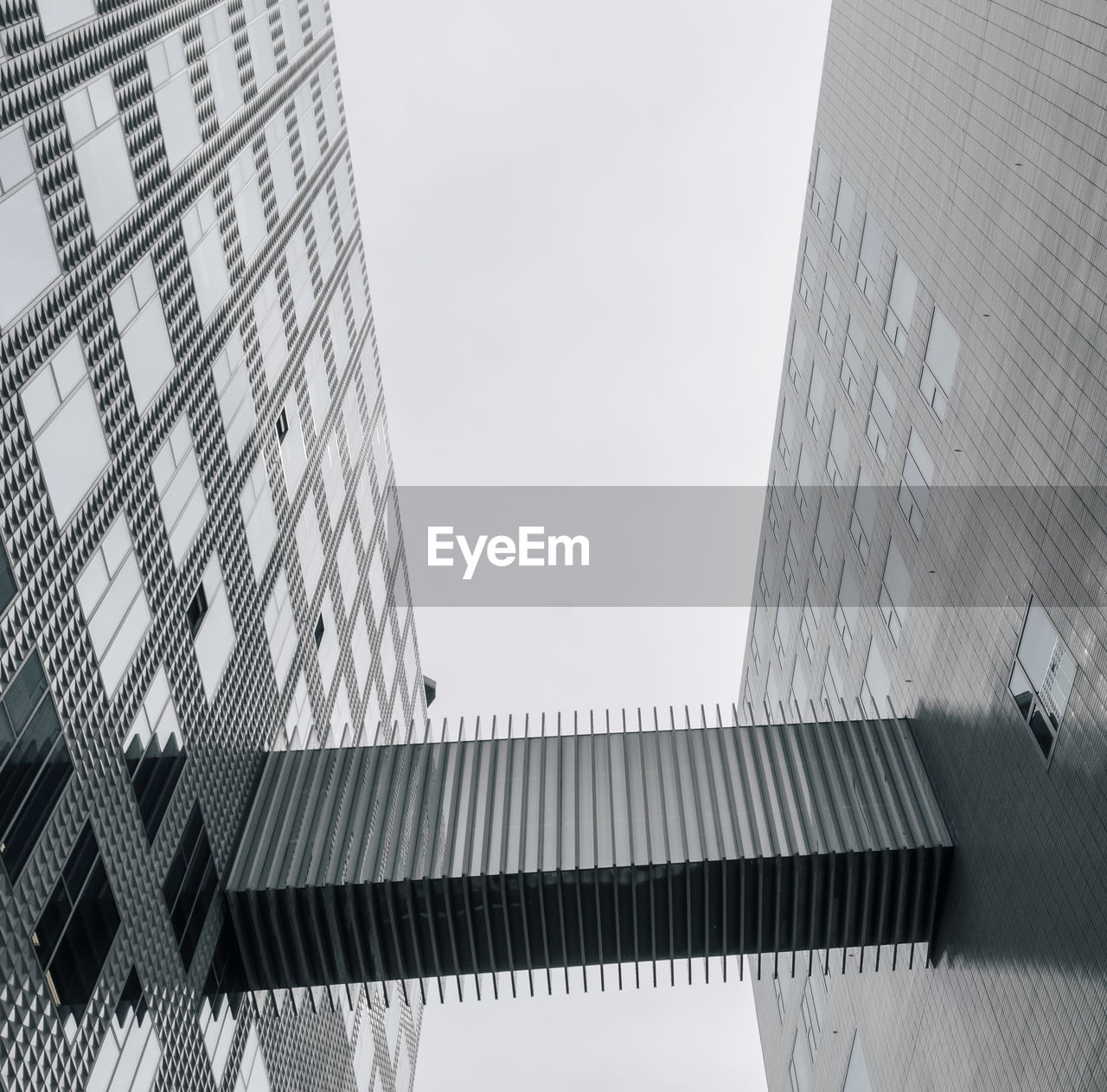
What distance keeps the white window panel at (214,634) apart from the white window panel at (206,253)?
6.86 m

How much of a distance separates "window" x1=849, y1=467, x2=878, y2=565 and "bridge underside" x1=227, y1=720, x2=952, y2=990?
19.9 ft

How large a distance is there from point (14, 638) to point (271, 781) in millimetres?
14780

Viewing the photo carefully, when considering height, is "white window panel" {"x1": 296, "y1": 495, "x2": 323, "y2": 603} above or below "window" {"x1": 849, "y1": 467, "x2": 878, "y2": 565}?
above

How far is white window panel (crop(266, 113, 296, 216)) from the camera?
35.2 m

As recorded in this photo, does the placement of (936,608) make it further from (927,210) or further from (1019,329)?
(927,210)

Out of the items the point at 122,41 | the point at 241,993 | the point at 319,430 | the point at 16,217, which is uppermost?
the point at 319,430

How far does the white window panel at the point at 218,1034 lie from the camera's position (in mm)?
25094

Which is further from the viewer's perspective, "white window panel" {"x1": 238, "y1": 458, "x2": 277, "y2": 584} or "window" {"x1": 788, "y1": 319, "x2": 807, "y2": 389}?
"window" {"x1": 788, "y1": 319, "x2": 807, "y2": 389}

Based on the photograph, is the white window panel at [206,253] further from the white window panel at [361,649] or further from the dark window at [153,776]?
the white window panel at [361,649]

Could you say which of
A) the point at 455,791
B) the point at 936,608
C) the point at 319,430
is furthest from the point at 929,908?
the point at 319,430

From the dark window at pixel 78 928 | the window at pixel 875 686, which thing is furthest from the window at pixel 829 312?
the dark window at pixel 78 928

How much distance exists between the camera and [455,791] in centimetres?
3045

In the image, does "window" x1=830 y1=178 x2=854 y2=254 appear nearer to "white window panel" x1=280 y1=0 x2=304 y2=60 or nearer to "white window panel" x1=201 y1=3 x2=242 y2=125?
"white window panel" x1=201 y1=3 x2=242 y2=125

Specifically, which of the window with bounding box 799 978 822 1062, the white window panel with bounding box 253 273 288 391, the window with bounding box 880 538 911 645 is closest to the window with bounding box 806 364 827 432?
the window with bounding box 880 538 911 645
